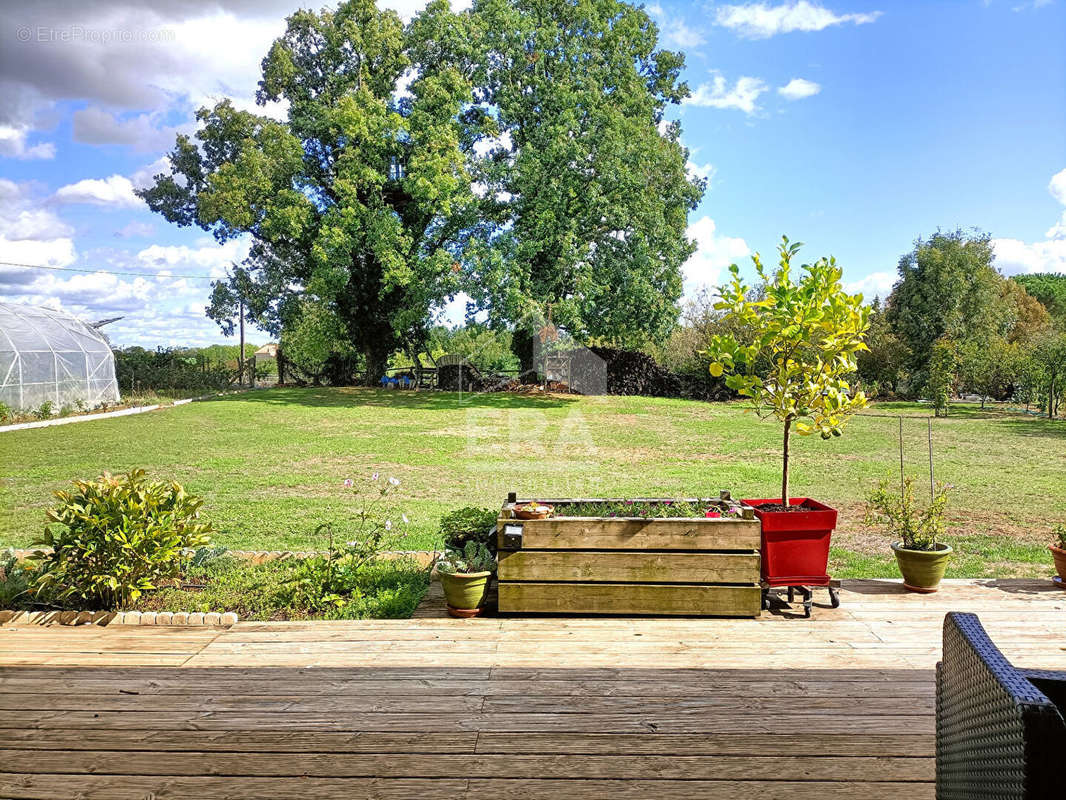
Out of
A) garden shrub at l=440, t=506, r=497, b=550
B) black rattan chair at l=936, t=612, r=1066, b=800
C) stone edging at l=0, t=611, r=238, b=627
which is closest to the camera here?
black rattan chair at l=936, t=612, r=1066, b=800

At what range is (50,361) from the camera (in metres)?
15.7

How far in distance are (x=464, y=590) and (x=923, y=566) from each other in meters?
2.77

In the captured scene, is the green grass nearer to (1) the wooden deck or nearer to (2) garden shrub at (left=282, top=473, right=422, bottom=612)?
(2) garden shrub at (left=282, top=473, right=422, bottom=612)

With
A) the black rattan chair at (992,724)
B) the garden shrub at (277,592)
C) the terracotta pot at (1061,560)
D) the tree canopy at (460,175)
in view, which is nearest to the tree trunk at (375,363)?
the tree canopy at (460,175)

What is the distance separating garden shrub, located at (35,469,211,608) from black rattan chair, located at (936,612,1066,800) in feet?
12.2

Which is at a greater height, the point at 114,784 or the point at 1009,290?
the point at 1009,290

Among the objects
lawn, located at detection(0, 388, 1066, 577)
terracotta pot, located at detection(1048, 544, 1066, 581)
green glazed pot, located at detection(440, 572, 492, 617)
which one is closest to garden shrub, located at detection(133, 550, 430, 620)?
green glazed pot, located at detection(440, 572, 492, 617)

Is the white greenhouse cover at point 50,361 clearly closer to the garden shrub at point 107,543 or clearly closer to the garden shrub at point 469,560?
the garden shrub at point 107,543

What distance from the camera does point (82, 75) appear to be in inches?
226

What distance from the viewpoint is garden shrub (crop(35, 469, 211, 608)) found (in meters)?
3.71

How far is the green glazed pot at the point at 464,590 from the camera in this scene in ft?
12.3

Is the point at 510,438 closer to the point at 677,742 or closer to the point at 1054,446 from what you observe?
the point at 1054,446

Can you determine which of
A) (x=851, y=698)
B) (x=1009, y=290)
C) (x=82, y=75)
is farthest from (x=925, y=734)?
(x=1009, y=290)

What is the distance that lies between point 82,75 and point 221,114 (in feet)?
61.4
